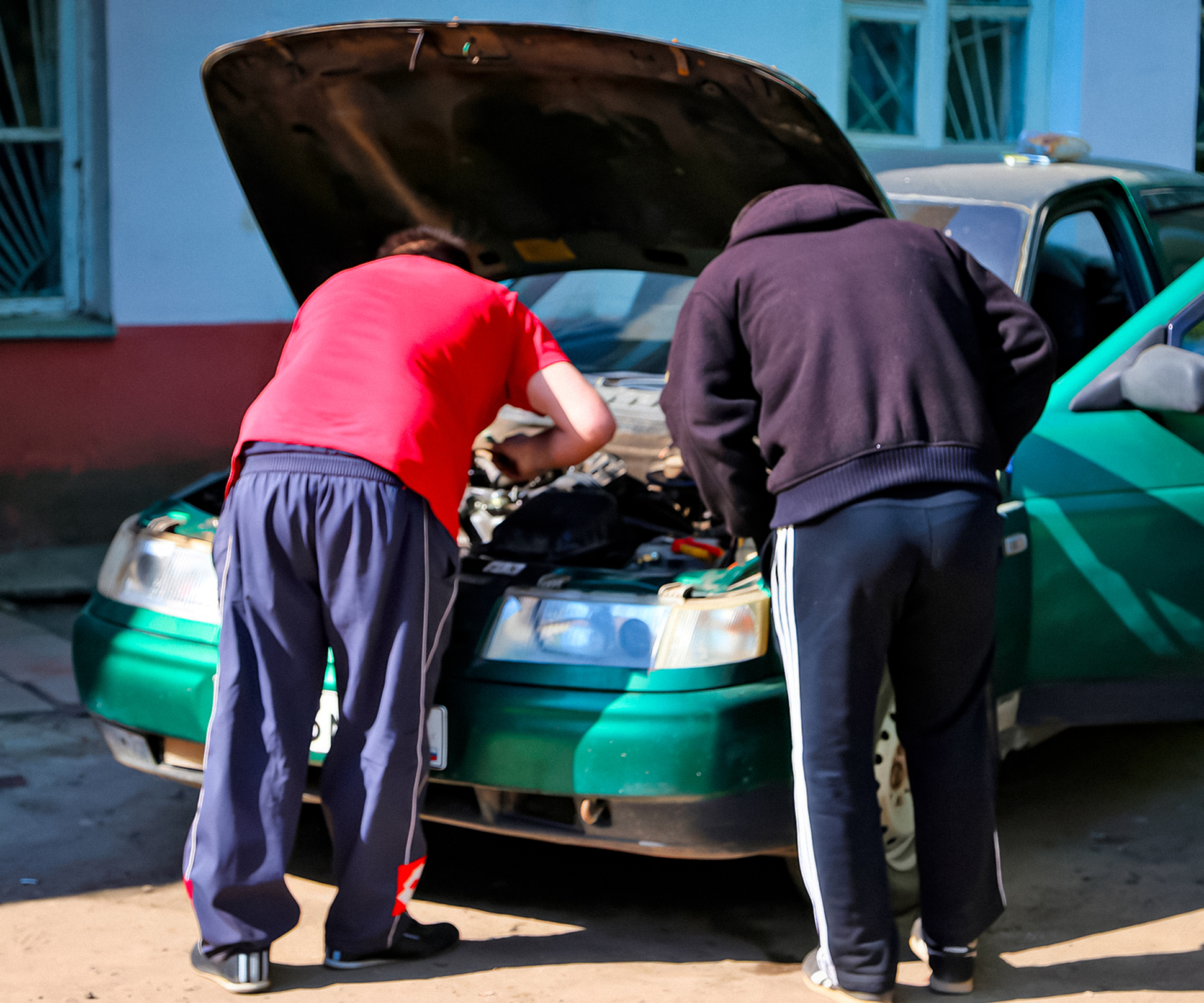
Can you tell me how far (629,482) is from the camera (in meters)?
4.00

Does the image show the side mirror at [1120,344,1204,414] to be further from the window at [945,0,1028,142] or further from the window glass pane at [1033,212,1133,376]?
the window at [945,0,1028,142]

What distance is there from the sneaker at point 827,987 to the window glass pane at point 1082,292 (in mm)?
2070

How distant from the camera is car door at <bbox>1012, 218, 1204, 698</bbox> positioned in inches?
138

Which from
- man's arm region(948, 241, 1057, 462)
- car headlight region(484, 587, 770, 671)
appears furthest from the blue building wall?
man's arm region(948, 241, 1057, 462)

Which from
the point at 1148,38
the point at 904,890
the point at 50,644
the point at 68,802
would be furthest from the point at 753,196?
the point at 1148,38

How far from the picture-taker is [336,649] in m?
2.89

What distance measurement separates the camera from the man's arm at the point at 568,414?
3.12 metres

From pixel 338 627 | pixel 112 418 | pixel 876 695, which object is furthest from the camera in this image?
pixel 112 418

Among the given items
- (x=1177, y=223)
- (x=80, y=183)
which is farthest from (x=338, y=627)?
(x=80, y=183)

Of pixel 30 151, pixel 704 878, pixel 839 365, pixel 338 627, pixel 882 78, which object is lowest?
pixel 704 878

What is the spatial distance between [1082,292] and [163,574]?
282 centimetres

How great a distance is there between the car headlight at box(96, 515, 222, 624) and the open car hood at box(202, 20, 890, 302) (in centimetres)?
105

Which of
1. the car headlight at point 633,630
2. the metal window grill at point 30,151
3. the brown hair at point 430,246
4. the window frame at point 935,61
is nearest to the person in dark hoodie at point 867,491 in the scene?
the car headlight at point 633,630

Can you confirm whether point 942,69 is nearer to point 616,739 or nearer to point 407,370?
point 407,370
